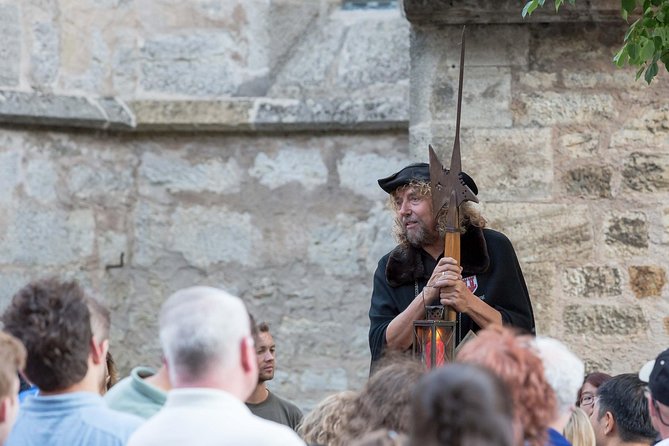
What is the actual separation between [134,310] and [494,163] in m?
3.04

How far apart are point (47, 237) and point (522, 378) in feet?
18.5

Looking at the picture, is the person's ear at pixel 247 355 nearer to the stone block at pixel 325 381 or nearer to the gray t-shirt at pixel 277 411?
the gray t-shirt at pixel 277 411

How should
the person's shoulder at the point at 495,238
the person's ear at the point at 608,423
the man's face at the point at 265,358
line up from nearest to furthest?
the person's ear at the point at 608,423
the person's shoulder at the point at 495,238
the man's face at the point at 265,358

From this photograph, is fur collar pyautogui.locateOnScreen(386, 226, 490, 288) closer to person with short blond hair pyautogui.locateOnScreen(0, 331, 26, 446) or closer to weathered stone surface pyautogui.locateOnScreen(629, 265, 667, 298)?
weathered stone surface pyautogui.locateOnScreen(629, 265, 667, 298)

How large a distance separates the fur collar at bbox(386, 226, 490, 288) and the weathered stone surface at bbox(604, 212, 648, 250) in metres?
1.09

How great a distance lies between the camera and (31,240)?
820cm

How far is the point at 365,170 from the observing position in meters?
8.41

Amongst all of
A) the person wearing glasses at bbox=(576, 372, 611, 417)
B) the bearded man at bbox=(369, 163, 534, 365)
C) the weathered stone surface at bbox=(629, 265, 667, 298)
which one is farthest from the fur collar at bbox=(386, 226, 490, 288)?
the weathered stone surface at bbox=(629, 265, 667, 298)

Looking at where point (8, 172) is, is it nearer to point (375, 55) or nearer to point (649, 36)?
point (375, 55)

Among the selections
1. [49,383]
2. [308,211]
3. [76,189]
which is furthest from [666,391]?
[76,189]

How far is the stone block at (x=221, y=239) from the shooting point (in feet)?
27.9

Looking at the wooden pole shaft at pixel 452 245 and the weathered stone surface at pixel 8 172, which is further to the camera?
the weathered stone surface at pixel 8 172

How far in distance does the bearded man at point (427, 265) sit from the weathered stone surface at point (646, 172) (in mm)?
1103

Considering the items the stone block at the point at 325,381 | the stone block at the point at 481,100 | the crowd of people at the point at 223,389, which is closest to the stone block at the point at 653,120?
the stone block at the point at 481,100
